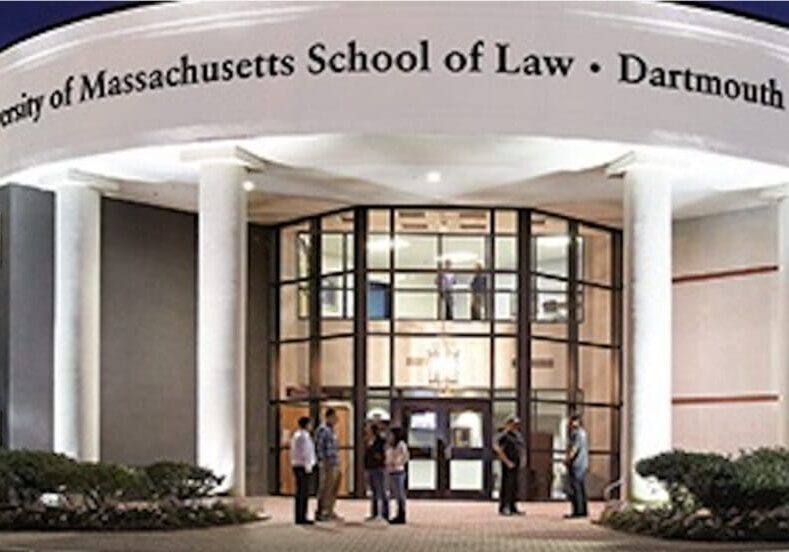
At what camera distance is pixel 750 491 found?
20.0 m

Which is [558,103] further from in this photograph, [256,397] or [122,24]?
[256,397]

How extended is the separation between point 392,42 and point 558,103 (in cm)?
272

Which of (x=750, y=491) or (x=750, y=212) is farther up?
(x=750, y=212)

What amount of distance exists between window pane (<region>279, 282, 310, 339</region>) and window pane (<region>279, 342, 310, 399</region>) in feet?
0.87

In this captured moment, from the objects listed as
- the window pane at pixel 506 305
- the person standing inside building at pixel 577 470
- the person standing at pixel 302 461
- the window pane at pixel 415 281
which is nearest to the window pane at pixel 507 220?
the window pane at pixel 506 305

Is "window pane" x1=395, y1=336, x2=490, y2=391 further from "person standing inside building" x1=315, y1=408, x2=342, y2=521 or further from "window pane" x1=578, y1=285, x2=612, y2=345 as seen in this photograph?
"person standing inside building" x1=315, y1=408, x2=342, y2=521

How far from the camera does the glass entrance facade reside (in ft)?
96.0

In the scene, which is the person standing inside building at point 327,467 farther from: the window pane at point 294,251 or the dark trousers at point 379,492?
the window pane at point 294,251

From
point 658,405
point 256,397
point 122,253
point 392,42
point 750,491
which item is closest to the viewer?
point 750,491

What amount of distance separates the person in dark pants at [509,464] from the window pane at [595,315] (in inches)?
230

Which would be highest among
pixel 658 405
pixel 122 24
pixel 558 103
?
pixel 122 24

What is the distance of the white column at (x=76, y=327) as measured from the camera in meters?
26.5

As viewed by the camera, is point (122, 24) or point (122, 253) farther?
point (122, 253)

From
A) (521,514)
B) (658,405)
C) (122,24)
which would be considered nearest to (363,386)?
(521,514)
